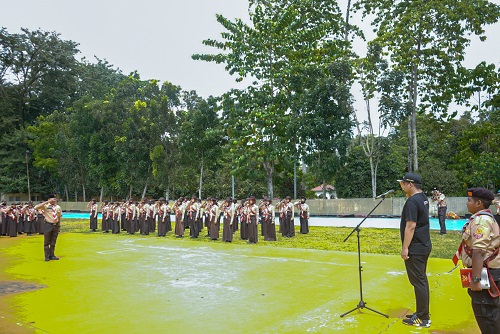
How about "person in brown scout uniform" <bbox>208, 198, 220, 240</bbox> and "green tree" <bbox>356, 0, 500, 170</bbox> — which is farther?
"green tree" <bbox>356, 0, 500, 170</bbox>

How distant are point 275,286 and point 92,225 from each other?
52.9ft

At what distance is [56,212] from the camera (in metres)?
10.3

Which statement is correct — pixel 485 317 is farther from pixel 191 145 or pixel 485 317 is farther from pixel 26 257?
pixel 191 145

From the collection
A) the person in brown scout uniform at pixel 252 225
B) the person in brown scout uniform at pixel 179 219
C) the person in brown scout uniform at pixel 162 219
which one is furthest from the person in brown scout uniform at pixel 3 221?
the person in brown scout uniform at pixel 252 225

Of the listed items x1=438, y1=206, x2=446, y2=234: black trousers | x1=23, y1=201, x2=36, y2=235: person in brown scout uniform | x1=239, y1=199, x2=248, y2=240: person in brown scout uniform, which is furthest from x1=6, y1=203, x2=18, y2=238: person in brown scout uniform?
x1=438, y1=206, x2=446, y2=234: black trousers

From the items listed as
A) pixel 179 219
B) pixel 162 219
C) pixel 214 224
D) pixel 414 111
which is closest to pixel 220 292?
pixel 214 224

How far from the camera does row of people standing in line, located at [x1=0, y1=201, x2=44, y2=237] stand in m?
18.4

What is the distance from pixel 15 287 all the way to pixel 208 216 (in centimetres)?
944

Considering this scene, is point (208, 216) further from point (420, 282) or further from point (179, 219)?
point (420, 282)

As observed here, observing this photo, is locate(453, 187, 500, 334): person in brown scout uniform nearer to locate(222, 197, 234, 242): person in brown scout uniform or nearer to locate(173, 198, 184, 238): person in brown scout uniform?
locate(222, 197, 234, 242): person in brown scout uniform

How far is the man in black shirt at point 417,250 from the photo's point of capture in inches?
195

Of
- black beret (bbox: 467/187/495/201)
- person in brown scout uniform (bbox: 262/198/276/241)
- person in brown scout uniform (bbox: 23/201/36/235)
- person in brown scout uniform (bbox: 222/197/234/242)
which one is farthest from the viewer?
person in brown scout uniform (bbox: 23/201/36/235)

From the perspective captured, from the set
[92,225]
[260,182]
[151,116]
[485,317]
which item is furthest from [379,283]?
[260,182]

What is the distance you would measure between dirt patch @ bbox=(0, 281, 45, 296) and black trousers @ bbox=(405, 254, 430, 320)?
6.46 m
